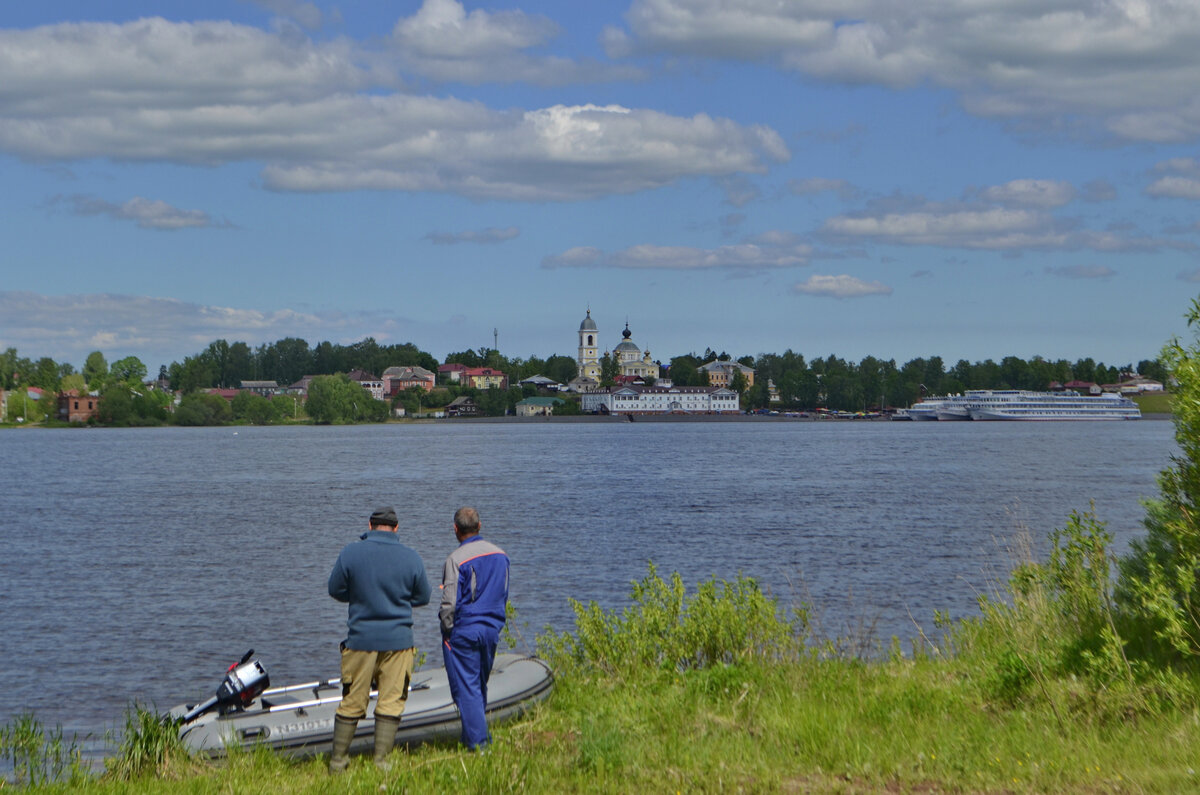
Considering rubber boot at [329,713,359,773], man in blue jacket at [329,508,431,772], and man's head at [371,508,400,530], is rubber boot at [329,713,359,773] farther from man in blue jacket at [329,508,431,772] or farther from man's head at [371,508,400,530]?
man's head at [371,508,400,530]

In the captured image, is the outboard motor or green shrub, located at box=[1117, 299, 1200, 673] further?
the outboard motor

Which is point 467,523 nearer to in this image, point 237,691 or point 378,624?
point 378,624

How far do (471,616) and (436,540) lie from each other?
28.7 metres

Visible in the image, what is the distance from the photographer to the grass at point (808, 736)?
27.3 ft

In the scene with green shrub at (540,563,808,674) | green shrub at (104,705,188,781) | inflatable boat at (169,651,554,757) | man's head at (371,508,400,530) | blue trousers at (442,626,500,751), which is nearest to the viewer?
man's head at (371,508,400,530)


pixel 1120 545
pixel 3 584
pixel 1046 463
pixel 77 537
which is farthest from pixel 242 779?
pixel 1046 463

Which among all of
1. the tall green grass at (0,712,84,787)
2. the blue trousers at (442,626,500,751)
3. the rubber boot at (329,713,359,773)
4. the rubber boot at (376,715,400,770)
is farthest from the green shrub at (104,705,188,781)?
the blue trousers at (442,626,500,751)

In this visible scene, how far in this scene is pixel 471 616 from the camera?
32.9ft

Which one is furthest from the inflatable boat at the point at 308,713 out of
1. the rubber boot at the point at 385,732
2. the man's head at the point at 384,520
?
the man's head at the point at 384,520

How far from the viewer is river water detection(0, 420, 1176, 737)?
2156 cm

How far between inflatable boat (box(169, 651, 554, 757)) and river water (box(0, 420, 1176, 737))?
Result: 5704 millimetres

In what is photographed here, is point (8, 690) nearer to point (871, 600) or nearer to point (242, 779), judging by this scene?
point (242, 779)

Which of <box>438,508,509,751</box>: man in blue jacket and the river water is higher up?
<box>438,508,509,751</box>: man in blue jacket

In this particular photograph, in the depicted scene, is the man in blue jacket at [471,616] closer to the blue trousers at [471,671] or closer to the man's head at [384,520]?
the blue trousers at [471,671]
